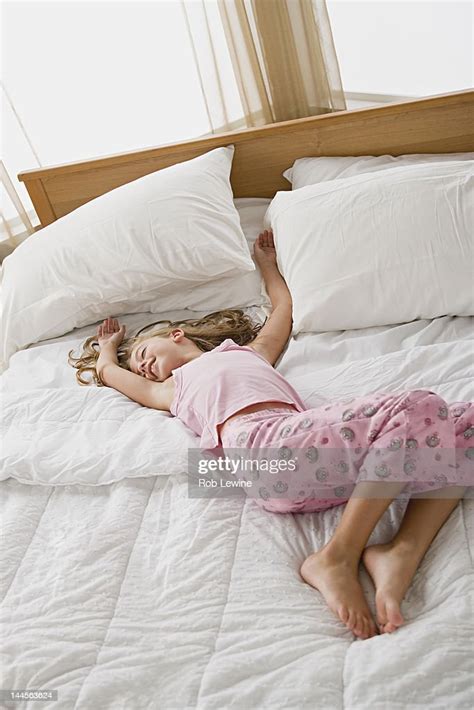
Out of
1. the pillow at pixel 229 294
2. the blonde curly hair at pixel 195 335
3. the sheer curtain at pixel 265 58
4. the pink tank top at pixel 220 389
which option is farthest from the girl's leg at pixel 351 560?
the sheer curtain at pixel 265 58

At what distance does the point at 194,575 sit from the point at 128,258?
0.96 meters

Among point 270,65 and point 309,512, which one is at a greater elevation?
point 270,65

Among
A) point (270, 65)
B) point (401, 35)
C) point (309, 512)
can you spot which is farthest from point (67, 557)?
point (401, 35)

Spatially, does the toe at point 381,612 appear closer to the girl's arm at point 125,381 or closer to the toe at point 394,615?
the toe at point 394,615

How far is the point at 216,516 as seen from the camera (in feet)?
4.30

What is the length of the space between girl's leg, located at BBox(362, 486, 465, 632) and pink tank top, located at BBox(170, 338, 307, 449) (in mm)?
363

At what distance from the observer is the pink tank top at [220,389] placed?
1.47m

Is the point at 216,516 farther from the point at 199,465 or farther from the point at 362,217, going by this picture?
the point at 362,217

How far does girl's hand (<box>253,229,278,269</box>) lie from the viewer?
77.7 inches

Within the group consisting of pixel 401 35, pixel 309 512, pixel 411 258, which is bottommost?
pixel 309 512

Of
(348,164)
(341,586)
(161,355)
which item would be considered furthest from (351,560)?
(348,164)

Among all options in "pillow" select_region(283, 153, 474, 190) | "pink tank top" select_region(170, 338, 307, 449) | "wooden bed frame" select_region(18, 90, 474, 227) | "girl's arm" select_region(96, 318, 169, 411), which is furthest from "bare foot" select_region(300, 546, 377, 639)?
"wooden bed frame" select_region(18, 90, 474, 227)

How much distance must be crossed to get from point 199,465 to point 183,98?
1.70 meters

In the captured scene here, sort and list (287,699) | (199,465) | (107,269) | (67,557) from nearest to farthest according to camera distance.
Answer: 1. (287,699)
2. (67,557)
3. (199,465)
4. (107,269)
